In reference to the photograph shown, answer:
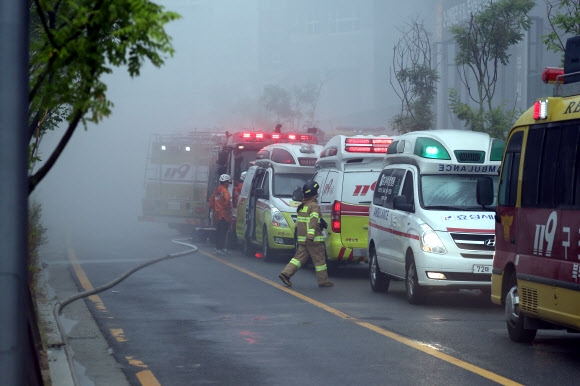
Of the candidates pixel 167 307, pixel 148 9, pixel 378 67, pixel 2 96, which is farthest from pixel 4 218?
pixel 378 67

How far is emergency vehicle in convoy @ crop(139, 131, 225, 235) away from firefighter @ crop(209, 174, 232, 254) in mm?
5819

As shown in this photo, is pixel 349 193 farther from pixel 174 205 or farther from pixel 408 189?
pixel 174 205

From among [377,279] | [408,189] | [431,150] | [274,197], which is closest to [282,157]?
[274,197]

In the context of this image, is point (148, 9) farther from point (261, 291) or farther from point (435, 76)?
point (435, 76)

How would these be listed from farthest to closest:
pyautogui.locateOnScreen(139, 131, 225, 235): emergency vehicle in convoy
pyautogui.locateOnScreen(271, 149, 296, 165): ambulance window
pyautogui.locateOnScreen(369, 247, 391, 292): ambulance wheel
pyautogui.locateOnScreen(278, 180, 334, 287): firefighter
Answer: pyautogui.locateOnScreen(139, 131, 225, 235): emergency vehicle in convoy < pyautogui.locateOnScreen(271, 149, 296, 165): ambulance window < pyautogui.locateOnScreen(278, 180, 334, 287): firefighter < pyautogui.locateOnScreen(369, 247, 391, 292): ambulance wheel

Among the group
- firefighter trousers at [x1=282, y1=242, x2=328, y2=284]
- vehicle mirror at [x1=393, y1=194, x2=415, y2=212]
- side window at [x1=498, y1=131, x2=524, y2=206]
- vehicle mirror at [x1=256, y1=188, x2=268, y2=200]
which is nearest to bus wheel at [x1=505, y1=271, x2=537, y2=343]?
side window at [x1=498, y1=131, x2=524, y2=206]

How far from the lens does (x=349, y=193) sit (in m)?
18.2

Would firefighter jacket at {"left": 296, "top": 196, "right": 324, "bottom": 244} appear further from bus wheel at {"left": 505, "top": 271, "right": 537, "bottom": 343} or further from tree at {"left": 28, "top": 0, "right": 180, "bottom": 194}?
tree at {"left": 28, "top": 0, "right": 180, "bottom": 194}

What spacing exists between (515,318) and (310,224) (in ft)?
20.5

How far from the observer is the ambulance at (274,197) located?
2169cm

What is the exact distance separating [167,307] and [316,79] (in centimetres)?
6309

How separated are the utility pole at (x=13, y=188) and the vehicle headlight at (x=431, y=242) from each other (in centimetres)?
967

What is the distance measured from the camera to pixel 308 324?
40.2 feet

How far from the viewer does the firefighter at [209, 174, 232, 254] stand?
24.4 meters
